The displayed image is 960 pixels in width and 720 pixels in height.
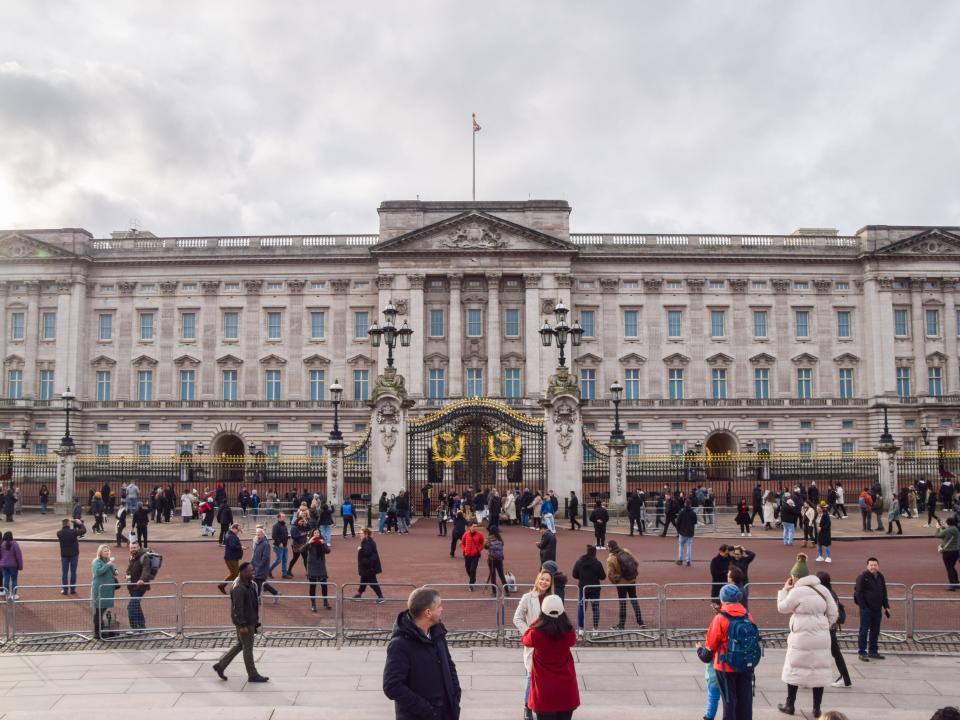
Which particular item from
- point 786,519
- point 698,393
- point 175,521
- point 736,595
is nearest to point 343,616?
point 736,595

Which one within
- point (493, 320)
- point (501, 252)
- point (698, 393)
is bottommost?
point (698, 393)

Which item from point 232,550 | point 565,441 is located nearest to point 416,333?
point 565,441

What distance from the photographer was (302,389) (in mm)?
64062

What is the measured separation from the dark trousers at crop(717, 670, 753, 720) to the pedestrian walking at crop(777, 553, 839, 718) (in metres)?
1.25

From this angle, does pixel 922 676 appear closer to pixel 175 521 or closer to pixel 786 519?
pixel 786 519

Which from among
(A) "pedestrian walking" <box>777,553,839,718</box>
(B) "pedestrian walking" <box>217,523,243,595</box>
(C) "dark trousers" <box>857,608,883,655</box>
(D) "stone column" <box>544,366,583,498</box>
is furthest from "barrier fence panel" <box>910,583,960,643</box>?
(D) "stone column" <box>544,366,583,498</box>

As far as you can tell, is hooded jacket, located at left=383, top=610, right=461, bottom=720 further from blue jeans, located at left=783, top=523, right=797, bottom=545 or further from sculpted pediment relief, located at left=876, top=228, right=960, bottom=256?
sculpted pediment relief, located at left=876, top=228, right=960, bottom=256

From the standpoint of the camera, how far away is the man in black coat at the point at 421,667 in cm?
660

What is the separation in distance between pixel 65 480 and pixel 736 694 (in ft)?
122

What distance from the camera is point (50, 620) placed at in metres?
15.4

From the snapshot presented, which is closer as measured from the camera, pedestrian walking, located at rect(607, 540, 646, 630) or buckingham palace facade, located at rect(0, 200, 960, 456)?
pedestrian walking, located at rect(607, 540, 646, 630)

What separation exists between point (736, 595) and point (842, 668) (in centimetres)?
366

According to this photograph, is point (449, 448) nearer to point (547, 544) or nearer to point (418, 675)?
point (547, 544)

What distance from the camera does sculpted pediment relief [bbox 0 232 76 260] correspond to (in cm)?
6412
